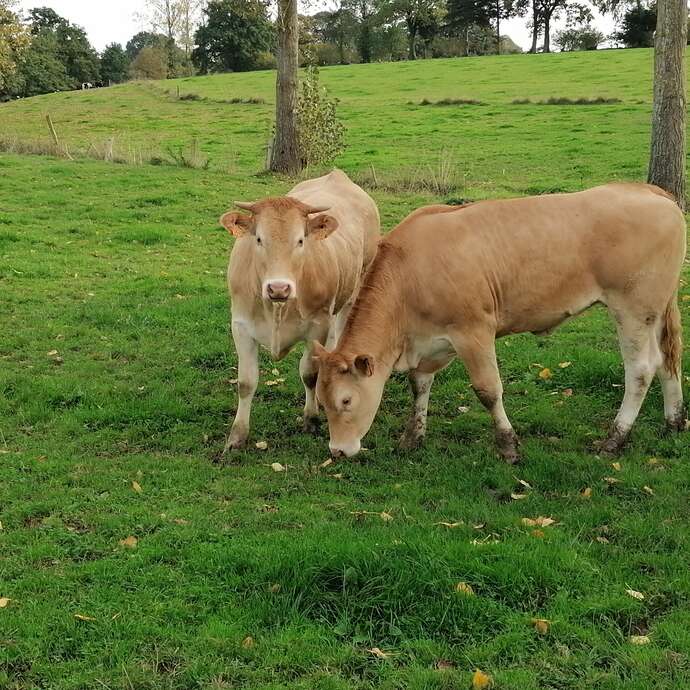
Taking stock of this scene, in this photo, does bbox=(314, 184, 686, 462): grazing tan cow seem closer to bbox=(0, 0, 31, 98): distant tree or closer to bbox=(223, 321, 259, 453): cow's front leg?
bbox=(223, 321, 259, 453): cow's front leg

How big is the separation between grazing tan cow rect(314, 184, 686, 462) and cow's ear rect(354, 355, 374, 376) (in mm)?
235

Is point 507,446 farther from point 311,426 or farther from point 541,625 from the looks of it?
point 541,625

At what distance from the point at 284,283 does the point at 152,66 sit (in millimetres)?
87734

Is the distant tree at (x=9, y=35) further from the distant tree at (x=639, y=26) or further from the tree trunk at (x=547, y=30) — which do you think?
the tree trunk at (x=547, y=30)

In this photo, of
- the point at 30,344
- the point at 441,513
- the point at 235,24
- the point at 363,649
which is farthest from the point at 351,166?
the point at 235,24

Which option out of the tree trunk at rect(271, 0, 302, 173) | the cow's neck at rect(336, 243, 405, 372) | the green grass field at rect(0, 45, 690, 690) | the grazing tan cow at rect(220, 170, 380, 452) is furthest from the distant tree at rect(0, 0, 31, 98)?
the cow's neck at rect(336, 243, 405, 372)

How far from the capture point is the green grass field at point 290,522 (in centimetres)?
442

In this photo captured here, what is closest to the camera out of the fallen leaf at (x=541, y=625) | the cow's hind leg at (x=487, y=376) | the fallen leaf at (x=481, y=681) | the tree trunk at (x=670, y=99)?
the fallen leaf at (x=481, y=681)

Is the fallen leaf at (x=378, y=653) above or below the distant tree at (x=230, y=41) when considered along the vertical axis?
below

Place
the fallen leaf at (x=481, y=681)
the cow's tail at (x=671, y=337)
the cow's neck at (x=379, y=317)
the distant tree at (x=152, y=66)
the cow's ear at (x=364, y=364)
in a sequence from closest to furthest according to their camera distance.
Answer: the fallen leaf at (x=481, y=681) → the cow's ear at (x=364, y=364) → the cow's neck at (x=379, y=317) → the cow's tail at (x=671, y=337) → the distant tree at (x=152, y=66)

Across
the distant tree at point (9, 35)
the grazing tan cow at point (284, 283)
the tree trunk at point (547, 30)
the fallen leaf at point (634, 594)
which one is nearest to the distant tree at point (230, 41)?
the tree trunk at point (547, 30)

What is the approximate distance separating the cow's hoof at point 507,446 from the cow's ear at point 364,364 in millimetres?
1430

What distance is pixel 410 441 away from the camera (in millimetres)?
7473

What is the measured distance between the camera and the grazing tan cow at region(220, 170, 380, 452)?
22.5 feet
